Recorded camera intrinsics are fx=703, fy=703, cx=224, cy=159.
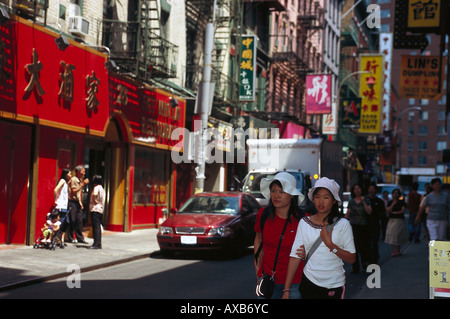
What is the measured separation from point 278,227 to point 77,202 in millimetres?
11840

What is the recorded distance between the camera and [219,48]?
29.4 meters

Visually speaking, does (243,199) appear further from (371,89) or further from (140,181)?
(371,89)

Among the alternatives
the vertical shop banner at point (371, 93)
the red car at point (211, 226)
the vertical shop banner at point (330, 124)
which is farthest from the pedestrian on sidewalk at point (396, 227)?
the vertical shop banner at point (371, 93)

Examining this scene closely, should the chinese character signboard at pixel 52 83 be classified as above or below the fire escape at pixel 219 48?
below

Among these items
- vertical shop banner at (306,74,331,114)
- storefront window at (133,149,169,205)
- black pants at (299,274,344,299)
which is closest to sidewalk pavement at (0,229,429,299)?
storefront window at (133,149,169,205)

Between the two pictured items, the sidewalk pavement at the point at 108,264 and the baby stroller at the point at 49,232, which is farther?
the baby stroller at the point at 49,232

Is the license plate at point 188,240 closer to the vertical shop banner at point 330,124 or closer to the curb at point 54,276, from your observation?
the curb at point 54,276

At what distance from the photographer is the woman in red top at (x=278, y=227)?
6121 millimetres

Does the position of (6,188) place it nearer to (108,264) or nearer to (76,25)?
(108,264)

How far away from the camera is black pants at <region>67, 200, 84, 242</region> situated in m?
17.2

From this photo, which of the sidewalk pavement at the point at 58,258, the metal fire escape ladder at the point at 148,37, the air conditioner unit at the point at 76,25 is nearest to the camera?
the sidewalk pavement at the point at 58,258

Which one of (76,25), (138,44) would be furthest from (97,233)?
(138,44)

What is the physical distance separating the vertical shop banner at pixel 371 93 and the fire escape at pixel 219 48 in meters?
23.3
